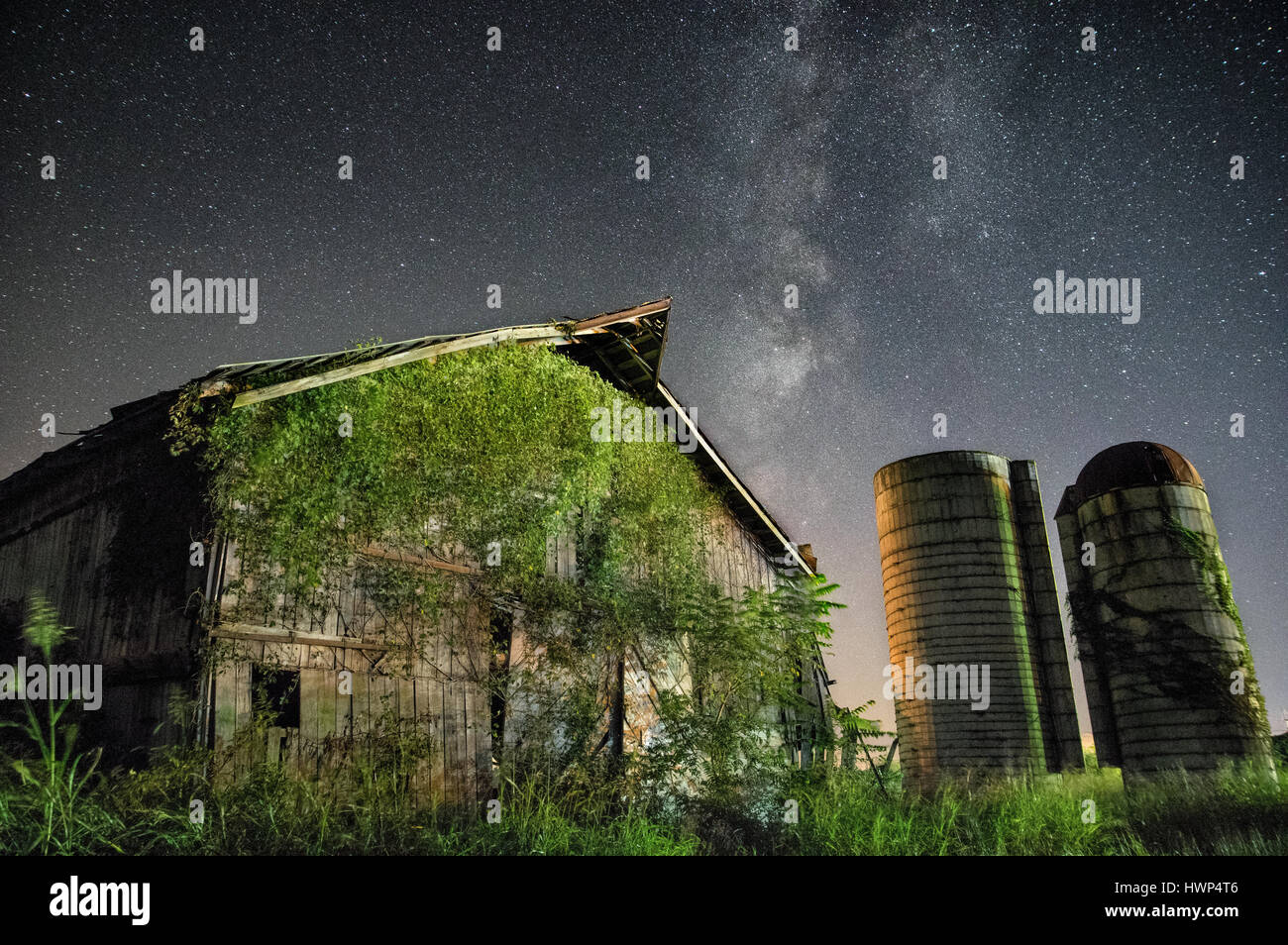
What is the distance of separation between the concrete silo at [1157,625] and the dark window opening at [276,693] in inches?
476

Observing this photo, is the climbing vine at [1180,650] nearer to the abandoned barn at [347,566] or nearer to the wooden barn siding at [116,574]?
the abandoned barn at [347,566]

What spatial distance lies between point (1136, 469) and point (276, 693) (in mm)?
13172

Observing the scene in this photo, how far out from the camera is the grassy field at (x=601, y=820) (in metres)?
5.97

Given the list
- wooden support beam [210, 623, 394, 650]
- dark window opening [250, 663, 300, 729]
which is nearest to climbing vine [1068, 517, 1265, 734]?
wooden support beam [210, 623, 394, 650]

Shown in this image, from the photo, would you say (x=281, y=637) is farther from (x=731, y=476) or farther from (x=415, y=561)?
(x=731, y=476)

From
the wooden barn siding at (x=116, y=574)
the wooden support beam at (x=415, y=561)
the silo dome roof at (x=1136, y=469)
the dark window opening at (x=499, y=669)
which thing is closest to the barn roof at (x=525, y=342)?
the wooden barn siding at (x=116, y=574)

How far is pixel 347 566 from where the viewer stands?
8891 mm

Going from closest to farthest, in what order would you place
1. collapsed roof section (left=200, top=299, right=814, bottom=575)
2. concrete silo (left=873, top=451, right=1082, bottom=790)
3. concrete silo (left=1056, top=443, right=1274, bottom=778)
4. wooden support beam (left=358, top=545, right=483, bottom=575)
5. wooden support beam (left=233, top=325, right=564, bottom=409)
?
1. wooden support beam (left=233, top=325, right=564, bottom=409)
2. collapsed roof section (left=200, top=299, right=814, bottom=575)
3. wooden support beam (left=358, top=545, right=483, bottom=575)
4. concrete silo (left=1056, top=443, right=1274, bottom=778)
5. concrete silo (left=873, top=451, right=1082, bottom=790)

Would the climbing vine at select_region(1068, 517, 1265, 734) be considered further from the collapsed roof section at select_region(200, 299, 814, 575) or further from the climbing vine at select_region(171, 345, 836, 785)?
the collapsed roof section at select_region(200, 299, 814, 575)

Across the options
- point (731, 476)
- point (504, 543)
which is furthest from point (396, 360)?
point (731, 476)

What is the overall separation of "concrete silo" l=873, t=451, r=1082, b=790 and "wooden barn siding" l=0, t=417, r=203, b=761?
10.9 metres

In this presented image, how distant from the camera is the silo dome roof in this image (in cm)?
1314
